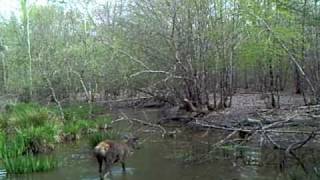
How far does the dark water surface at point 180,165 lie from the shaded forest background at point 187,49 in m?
3.05

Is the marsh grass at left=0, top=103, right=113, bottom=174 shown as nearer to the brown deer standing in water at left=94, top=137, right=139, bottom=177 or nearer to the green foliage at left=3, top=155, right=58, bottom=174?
the green foliage at left=3, top=155, right=58, bottom=174

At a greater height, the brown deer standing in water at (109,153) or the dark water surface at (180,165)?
the brown deer standing in water at (109,153)

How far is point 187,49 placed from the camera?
66.2 feet

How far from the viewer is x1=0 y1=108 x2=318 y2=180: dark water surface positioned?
10.8m

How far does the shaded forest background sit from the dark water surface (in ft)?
10.0

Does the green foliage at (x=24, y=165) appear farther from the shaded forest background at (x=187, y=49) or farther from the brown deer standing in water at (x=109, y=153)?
the shaded forest background at (x=187, y=49)

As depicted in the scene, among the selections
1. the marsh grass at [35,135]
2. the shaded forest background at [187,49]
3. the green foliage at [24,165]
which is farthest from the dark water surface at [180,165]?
the shaded forest background at [187,49]

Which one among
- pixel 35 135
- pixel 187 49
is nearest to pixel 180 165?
pixel 35 135

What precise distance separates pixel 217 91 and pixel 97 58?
341 inches

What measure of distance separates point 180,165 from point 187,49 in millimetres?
8792

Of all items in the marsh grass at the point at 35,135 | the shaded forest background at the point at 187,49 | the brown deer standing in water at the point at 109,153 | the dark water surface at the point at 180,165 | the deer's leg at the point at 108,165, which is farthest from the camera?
the shaded forest background at the point at 187,49

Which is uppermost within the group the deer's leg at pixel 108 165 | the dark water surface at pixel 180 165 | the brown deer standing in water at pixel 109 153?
the brown deer standing in water at pixel 109 153

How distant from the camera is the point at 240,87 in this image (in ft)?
119

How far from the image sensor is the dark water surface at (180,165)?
10.8m
